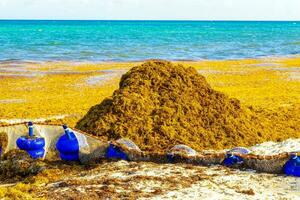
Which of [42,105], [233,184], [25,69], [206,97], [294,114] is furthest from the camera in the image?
[25,69]

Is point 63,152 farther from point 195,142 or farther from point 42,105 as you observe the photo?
point 42,105

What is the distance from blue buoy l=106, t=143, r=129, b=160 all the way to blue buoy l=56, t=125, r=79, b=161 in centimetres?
61

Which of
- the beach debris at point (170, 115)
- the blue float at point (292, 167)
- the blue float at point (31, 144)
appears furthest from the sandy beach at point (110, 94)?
the beach debris at point (170, 115)

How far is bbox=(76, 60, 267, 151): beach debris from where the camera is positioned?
37.8 ft

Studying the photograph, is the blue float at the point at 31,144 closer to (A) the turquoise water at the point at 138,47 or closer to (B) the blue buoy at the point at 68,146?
(B) the blue buoy at the point at 68,146

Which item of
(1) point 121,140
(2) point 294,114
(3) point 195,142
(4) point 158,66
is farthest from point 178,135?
(2) point 294,114

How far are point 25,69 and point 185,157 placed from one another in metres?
20.0

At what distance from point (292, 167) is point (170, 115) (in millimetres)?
3430

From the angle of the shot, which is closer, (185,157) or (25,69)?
(185,157)

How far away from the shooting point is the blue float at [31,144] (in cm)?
1010

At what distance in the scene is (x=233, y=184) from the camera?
8.83m

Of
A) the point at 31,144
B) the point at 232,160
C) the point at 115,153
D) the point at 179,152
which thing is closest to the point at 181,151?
the point at 179,152

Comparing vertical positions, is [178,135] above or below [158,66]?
below

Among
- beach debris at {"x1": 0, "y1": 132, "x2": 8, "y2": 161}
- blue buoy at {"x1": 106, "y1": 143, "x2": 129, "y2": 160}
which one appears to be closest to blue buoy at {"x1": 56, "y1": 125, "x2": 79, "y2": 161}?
blue buoy at {"x1": 106, "y1": 143, "x2": 129, "y2": 160}
